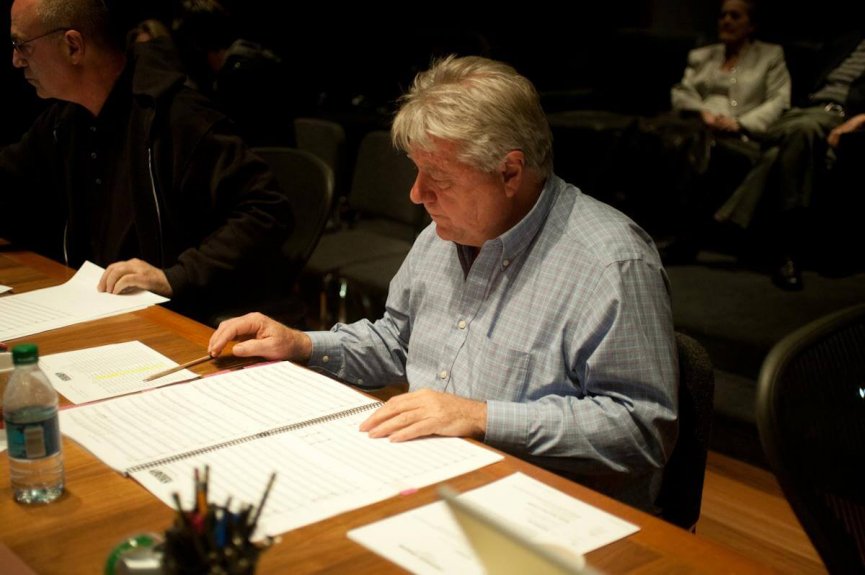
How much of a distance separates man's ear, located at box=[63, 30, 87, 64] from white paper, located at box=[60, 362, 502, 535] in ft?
4.11

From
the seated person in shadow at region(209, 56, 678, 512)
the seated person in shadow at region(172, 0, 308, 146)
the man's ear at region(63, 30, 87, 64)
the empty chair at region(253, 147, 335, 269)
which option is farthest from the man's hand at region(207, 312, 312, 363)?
the seated person in shadow at region(172, 0, 308, 146)

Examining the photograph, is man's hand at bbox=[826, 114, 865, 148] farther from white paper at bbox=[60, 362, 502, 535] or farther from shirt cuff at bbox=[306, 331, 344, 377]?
white paper at bbox=[60, 362, 502, 535]

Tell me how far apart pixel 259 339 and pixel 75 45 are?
1.18 m

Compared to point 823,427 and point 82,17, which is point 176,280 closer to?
point 82,17

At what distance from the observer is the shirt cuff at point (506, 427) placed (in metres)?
1.44

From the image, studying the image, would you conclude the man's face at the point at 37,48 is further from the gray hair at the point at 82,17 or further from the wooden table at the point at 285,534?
the wooden table at the point at 285,534

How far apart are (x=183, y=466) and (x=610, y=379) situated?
0.67 m

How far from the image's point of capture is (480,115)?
1.57 metres

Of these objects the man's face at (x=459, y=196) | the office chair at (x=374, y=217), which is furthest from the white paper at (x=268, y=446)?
the office chair at (x=374, y=217)

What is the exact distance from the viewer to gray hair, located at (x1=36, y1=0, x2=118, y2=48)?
2.39 meters

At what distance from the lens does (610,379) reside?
1479mm

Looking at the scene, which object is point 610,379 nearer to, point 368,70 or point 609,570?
point 609,570

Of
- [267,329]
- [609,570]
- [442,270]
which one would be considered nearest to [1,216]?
[267,329]

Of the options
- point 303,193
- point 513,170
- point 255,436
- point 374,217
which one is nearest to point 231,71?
point 374,217
